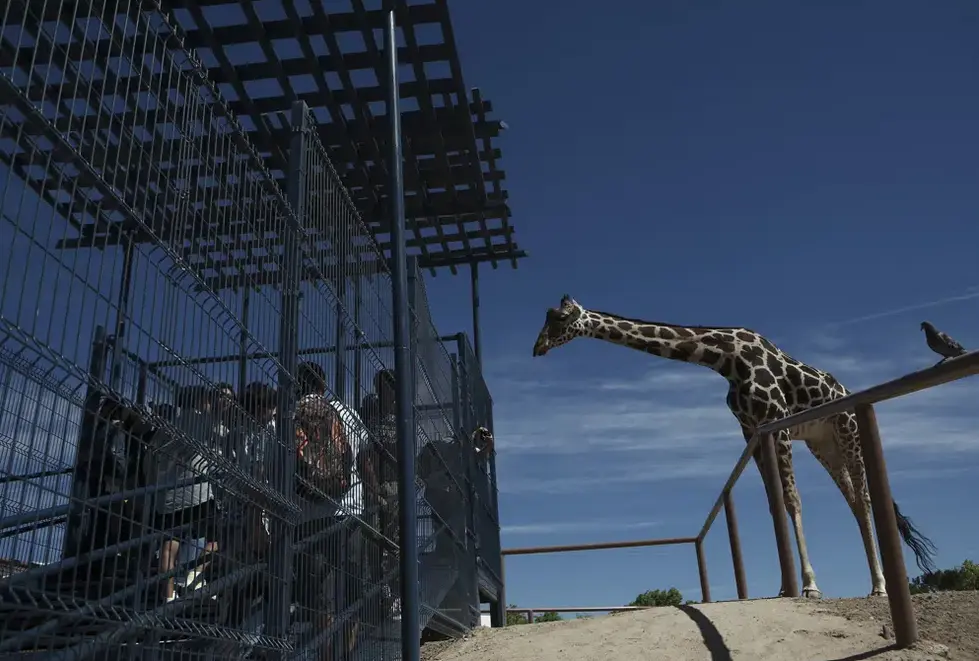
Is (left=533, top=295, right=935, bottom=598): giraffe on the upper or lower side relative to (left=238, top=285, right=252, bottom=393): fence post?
upper

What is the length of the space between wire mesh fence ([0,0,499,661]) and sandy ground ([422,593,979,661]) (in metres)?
1.41

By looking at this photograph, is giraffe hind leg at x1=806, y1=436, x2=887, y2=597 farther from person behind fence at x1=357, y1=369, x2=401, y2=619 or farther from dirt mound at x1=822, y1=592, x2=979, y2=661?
person behind fence at x1=357, y1=369, x2=401, y2=619

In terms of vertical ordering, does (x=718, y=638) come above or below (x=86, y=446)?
below

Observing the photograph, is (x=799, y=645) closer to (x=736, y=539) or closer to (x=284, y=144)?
(x=736, y=539)

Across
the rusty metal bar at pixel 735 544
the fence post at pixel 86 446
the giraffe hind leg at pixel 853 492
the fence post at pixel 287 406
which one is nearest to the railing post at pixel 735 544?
the rusty metal bar at pixel 735 544

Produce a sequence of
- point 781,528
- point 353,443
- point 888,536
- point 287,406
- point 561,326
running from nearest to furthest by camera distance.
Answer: point 287,406 → point 888,536 → point 353,443 → point 781,528 → point 561,326

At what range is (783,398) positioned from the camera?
31.1 feet

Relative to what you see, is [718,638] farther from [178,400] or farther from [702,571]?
[702,571]

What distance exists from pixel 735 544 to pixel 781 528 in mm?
2276

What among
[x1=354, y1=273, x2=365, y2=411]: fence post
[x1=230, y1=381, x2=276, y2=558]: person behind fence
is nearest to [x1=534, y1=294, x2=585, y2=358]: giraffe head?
[x1=354, y1=273, x2=365, y2=411]: fence post

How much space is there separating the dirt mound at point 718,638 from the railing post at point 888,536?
128mm

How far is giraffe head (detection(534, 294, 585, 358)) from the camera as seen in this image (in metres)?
12.2

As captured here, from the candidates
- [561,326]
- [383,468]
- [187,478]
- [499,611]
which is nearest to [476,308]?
[561,326]

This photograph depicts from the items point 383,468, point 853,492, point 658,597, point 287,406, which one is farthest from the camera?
point 658,597
